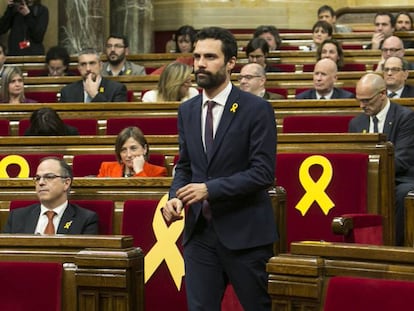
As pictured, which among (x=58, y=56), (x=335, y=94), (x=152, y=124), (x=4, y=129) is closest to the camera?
(x=152, y=124)

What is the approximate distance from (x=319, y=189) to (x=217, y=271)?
1590 millimetres

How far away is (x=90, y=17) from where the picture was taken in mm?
12242

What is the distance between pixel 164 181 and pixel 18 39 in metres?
6.94

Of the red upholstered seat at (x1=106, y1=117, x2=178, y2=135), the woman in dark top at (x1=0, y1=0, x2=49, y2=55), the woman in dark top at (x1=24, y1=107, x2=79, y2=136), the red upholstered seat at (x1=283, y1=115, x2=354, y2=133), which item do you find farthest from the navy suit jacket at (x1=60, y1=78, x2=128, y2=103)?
the woman in dark top at (x1=0, y1=0, x2=49, y2=55)

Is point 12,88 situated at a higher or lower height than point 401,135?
higher

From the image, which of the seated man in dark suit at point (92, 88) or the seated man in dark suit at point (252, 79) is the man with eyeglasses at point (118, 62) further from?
the seated man in dark suit at point (252, 79)

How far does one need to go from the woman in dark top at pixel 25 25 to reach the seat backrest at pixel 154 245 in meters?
6.78

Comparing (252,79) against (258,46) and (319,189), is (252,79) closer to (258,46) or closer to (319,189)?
(258,46)

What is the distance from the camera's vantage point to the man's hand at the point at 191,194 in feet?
12.5

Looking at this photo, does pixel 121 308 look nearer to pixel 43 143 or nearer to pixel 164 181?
pixel 164 181

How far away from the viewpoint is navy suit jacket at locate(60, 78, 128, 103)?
28.1ft

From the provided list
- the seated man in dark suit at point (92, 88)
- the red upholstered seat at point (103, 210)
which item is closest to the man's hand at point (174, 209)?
the red upholstered seat at point (103, 210)

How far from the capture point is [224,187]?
385cm

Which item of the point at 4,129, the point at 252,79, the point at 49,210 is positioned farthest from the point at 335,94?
the point at 49,210
